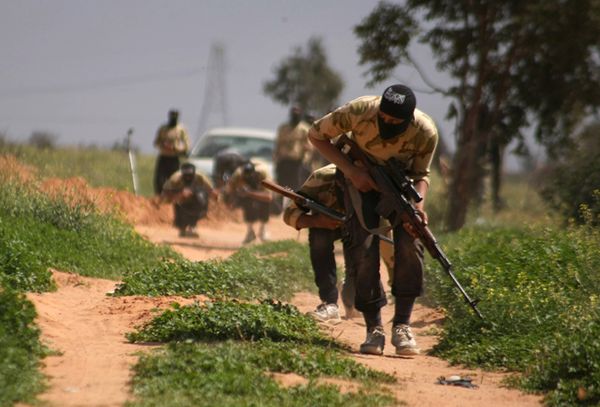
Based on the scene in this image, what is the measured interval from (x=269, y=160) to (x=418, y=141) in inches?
622

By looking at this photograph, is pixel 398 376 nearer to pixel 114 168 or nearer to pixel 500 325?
pixel 500 325

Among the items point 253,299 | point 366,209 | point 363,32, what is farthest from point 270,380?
point 363,32

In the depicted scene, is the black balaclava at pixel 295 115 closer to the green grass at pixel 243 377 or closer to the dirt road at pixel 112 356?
the dirt road at pixel 112 356

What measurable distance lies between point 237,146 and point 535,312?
16.2 meters

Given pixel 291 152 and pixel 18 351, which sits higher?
pixel 291 152

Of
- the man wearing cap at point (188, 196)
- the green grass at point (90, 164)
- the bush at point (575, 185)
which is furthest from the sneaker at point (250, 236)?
the bush at point (575, 185)

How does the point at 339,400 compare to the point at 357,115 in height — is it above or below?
below

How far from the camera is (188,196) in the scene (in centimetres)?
1847

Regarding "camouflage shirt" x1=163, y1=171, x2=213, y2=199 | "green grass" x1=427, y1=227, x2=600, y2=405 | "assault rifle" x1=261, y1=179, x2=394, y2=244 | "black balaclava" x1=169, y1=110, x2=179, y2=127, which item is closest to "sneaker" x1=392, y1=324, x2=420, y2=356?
"green grass" x1=427, y1=227, x2=600, y2=405

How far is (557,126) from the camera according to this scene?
21359mm

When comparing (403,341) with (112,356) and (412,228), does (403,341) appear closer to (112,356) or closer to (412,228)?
(412,228)

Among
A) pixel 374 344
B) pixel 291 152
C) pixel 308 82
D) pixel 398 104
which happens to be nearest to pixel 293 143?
pixel 291 152

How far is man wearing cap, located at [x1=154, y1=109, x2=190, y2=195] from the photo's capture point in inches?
832

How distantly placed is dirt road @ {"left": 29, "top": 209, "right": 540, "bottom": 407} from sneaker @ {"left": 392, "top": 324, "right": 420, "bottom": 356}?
0.21 feet
